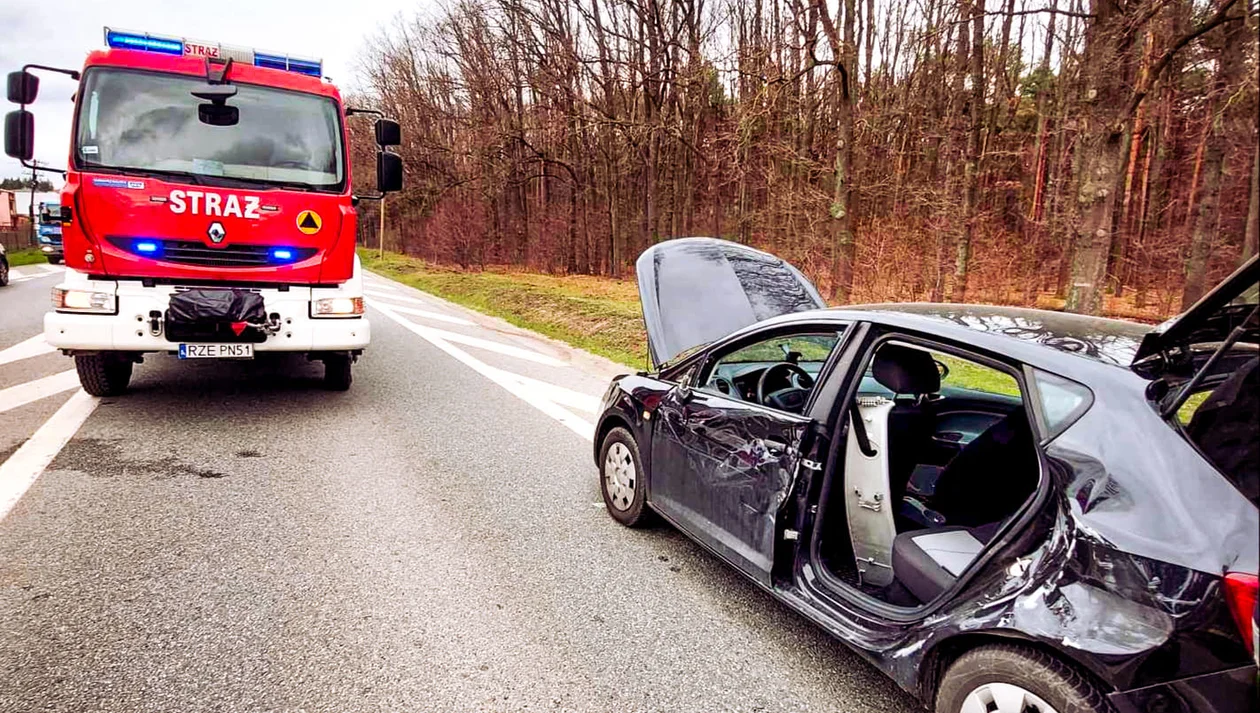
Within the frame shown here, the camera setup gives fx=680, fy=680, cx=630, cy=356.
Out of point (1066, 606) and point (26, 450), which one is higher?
point (1066, 606)

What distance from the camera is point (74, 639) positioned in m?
2.74

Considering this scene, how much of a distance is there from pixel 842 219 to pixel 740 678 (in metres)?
12.4

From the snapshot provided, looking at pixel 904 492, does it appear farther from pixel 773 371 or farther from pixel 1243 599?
pixel 1243 599

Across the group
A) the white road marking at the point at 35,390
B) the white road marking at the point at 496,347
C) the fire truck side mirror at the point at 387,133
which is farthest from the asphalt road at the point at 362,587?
the white road marking at the point at 496,347

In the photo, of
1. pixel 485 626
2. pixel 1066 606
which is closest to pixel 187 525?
pixel 485 626

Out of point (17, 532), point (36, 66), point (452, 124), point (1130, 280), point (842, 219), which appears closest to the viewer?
point (17, 532)

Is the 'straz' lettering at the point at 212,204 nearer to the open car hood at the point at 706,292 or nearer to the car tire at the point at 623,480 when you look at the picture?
the open car hood at the point at 706,292

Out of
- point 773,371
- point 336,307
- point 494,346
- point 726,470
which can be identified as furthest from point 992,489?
point 494,346

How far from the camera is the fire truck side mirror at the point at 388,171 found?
668cm

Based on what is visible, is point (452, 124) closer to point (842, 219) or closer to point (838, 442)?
point (842, 219)

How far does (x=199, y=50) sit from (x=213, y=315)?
259 centimetres

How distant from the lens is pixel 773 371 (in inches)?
152

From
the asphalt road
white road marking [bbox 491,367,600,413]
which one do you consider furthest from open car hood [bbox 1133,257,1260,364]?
white road marking [bbox 491,367,600,413]

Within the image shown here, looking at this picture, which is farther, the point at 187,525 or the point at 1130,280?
the point at 1130,280
